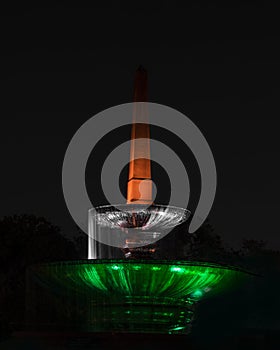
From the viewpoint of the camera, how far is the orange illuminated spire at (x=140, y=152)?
84.8ft

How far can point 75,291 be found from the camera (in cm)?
2308

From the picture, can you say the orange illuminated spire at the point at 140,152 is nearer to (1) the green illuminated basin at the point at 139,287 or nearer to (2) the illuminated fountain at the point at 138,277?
(2) the illuminated fountain at the point at 138,277

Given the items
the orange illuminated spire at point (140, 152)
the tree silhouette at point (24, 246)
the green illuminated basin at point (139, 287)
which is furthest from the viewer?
the tree silhouette at point (24, 246)

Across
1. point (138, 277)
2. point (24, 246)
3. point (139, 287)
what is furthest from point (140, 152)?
point (24, 246)

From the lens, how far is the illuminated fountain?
21.4 metres

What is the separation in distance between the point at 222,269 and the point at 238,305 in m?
6.39

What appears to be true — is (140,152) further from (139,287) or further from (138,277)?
(138,277)

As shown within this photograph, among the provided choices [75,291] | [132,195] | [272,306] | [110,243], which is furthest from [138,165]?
[272,306]

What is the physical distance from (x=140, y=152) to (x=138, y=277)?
5685 mm

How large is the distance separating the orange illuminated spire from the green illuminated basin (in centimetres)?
391

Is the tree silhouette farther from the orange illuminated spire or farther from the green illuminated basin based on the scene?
the green illuminated basin

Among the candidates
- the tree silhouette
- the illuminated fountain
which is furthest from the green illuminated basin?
the tree silhouette

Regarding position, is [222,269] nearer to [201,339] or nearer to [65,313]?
[201,339]

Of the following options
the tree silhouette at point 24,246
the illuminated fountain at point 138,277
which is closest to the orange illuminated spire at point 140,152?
the illuminated fountain at point 138,277
